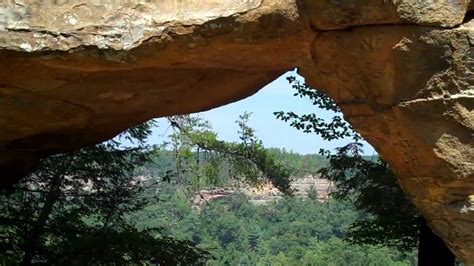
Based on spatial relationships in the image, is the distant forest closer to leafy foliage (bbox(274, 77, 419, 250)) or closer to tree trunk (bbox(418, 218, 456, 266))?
leafy foliage (bbox(274, 77, 419, 250))

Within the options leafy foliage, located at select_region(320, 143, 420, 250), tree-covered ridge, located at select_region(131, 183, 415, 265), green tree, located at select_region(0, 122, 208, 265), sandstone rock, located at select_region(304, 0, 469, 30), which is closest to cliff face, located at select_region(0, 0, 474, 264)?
sandstone rock, located at select_region(304, 0, 469, 30)

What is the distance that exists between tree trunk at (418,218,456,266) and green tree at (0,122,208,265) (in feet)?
8.47

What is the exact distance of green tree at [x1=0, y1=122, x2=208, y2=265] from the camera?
8547mm

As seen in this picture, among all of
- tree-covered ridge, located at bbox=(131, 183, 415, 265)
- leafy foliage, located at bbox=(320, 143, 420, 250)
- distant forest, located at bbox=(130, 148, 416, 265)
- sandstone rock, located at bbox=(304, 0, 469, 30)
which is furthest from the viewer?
tree-covered ridge, located at bbox=(131, 183, 415, 265)

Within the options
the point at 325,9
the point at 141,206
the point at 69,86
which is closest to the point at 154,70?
the point at 69,86

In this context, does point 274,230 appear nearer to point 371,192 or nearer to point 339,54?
point 371,192

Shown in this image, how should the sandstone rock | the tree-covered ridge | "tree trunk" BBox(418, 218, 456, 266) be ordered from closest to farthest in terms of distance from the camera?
1. the sandstone rock
2. "tree trunk" BBox(418, 218, 456, 266)
3. the tree-covered ridge

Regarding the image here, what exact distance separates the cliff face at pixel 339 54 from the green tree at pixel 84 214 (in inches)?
144

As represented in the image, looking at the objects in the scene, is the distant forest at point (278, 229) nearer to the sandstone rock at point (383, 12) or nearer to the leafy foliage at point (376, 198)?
the leafy foliage at point (376, 198)

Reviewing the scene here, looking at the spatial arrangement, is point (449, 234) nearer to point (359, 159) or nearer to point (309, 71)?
point (309, 71)

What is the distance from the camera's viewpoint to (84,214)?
9.28 m

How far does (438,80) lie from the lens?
4.33 m

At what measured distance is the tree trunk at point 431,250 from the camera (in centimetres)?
847

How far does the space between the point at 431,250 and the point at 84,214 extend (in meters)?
4.12
